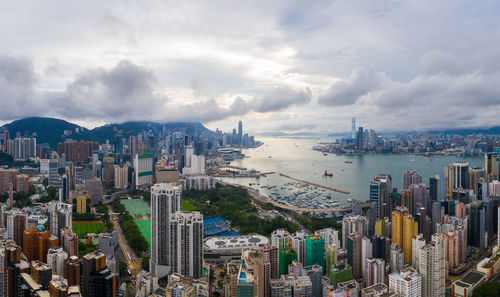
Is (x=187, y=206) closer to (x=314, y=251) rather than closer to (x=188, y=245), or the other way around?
(x=188, y=245)

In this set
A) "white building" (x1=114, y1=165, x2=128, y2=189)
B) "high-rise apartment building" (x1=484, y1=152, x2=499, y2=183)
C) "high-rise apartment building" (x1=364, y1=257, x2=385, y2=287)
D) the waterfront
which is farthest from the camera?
"white building" (x1=114, y1=165, x2=128, y2=189)

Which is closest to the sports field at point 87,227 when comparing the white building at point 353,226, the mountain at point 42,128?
the white building at point 353,226

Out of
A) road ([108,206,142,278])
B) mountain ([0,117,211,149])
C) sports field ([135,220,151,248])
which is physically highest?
mountain ([0,117,211,149])

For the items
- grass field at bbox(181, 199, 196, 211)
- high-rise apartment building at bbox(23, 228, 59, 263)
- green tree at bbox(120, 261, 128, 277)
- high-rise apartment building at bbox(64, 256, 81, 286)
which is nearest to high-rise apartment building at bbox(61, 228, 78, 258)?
high-rise apartment building at bbox(23, 228, 59, 263)

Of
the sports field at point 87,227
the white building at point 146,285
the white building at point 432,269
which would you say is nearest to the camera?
the white building at point 146,285

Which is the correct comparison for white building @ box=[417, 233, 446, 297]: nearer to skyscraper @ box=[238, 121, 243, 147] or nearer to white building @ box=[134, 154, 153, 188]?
white building @ box=[134, 154, 153, 188]

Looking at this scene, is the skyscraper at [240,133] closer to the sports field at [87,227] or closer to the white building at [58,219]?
the sports field at [87,227]
